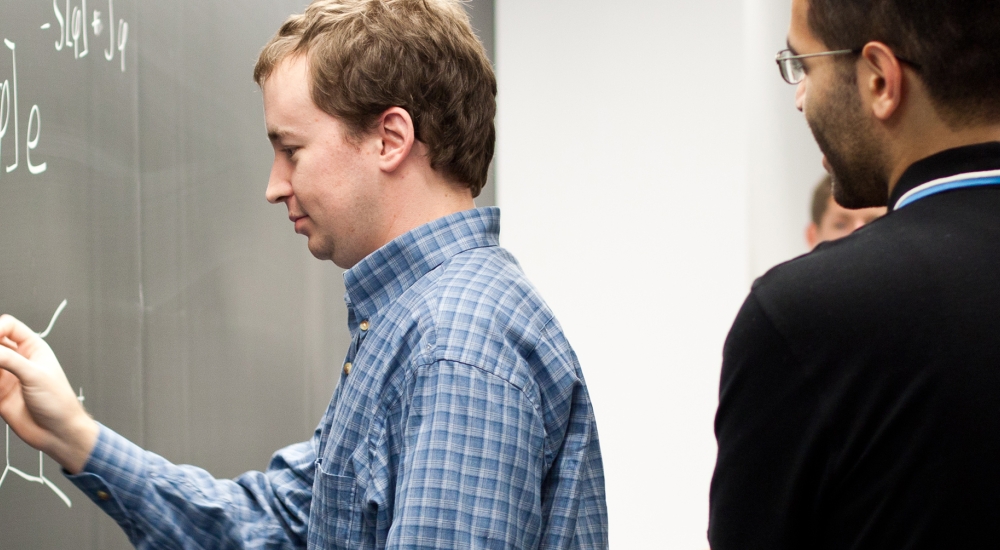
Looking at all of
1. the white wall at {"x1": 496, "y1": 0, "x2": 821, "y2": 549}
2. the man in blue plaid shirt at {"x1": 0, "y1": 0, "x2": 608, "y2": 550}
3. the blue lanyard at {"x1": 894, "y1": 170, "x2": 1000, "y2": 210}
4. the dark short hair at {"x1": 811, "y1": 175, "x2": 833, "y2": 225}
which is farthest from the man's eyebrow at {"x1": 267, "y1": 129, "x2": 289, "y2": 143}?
the dark short hair at {"x1": 811, "y1": 175, "x2": 833, "y2": 225}

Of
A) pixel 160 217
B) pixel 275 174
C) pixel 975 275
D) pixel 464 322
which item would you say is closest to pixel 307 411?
pixel 160 217

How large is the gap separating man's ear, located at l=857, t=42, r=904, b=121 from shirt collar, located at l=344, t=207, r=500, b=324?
0.46m

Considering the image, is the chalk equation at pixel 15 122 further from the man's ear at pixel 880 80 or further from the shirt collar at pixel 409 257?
the man's ear at pixel 880 80

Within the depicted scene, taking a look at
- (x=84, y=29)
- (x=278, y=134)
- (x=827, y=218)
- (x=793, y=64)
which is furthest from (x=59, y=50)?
(x=827, y=218)

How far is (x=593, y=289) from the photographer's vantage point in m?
2.63

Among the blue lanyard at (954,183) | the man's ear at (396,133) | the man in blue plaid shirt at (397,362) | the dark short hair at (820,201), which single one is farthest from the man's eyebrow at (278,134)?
the dark short hair at (820,201)

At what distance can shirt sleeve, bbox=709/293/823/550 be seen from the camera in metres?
0.62

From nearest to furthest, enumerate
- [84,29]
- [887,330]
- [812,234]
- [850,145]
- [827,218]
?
[887,330] → [850,145] → [84,29] → [827,218] → [812,234]

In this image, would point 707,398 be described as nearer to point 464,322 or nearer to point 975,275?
point 464,322

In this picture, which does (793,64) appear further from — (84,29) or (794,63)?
(84,29)

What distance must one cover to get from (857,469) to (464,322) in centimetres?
40

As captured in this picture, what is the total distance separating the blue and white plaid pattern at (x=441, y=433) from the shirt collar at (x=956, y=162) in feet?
1.29

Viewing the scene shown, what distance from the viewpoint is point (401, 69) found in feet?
3.44

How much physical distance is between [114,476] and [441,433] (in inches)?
17.5
